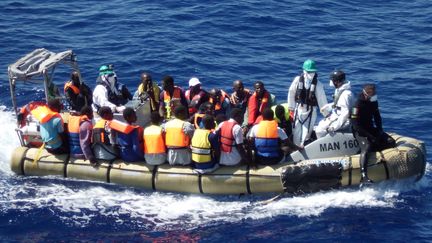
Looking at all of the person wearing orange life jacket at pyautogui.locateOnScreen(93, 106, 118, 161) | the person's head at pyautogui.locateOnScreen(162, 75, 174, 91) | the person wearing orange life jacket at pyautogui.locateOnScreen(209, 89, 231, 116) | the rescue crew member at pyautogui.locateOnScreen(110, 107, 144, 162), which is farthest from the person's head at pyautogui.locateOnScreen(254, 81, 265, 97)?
the person wearing orange life jacket at pyautogui.locateOnScreen(93, 106, 118, 161)

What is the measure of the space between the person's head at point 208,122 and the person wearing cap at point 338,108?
2571mm

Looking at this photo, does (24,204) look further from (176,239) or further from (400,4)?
(400,4)

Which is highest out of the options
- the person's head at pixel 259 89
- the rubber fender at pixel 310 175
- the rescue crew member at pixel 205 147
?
the person's head at pixel 259 89

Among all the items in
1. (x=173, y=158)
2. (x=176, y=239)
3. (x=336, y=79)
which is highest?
(x=336, y=79)

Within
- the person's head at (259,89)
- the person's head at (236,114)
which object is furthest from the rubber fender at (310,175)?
the person's head at (259,89)

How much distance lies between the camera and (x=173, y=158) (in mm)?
19234

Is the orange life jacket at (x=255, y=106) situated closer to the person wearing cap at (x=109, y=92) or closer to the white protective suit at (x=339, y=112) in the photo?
the white protective suit at (x=339, y=112)

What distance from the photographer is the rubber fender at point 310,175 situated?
18656 millimetres

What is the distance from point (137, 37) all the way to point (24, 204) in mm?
12990

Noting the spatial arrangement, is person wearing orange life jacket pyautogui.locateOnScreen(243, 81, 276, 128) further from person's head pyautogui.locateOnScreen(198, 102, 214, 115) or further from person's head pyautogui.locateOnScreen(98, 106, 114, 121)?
person's head pyautogui.locateOnScreen(98, 106, 114, 121)

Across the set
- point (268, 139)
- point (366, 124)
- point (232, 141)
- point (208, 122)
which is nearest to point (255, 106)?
point (268, 139)

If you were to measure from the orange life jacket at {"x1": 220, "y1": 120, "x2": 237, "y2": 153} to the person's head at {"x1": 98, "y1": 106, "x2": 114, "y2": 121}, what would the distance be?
2.85 metres

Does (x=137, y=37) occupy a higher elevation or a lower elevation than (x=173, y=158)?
higher

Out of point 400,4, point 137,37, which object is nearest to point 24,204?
point 137,37
